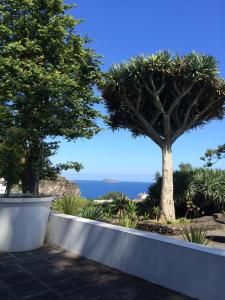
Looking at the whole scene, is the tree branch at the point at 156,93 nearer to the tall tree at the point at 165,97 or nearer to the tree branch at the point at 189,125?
the tall tree at the point at 165,97

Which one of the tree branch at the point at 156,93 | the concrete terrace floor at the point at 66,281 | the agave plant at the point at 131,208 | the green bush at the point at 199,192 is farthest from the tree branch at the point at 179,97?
the concrete terrace floor at the point at 66,281

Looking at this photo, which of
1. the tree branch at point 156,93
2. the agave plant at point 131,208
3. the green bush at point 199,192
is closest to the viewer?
the tree branch at point 156,93

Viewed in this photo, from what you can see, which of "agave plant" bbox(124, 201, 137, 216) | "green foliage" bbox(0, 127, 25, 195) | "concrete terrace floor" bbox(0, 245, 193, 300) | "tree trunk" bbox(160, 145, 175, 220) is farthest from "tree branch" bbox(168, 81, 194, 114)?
"concrete terrace floor" bbox(0, 245, 193, 300)

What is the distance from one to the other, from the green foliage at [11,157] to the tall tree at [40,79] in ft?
4.26

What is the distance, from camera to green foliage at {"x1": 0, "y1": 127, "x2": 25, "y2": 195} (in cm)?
606

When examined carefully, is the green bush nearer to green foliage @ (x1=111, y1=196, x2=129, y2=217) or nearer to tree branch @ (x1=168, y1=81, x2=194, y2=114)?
green foliage @ (x1=111, y1=196, x2=129, y2=217)

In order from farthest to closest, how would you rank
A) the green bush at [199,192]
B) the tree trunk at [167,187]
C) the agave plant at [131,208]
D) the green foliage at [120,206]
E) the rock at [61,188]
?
the rock at [61,188], the green bush at [199,192], the green foliage at [120,206], the agave plant at [131,208], the tree trunk at [167,187]

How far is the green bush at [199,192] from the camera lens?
14.6 metres

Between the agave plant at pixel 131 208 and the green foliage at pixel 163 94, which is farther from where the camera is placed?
the agave plant at pixel 131 208

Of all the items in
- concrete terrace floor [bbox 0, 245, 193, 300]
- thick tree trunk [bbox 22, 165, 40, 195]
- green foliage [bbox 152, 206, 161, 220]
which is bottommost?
concrete terrace floor [bbox 0, 245, 193, 300]

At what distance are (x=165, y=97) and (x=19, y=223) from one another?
9498 mm

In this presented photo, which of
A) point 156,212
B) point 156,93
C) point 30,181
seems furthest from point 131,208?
point 30,181

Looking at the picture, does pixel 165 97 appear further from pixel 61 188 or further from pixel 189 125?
pixel 61 188

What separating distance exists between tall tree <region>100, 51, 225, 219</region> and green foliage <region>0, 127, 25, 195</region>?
249 inches
